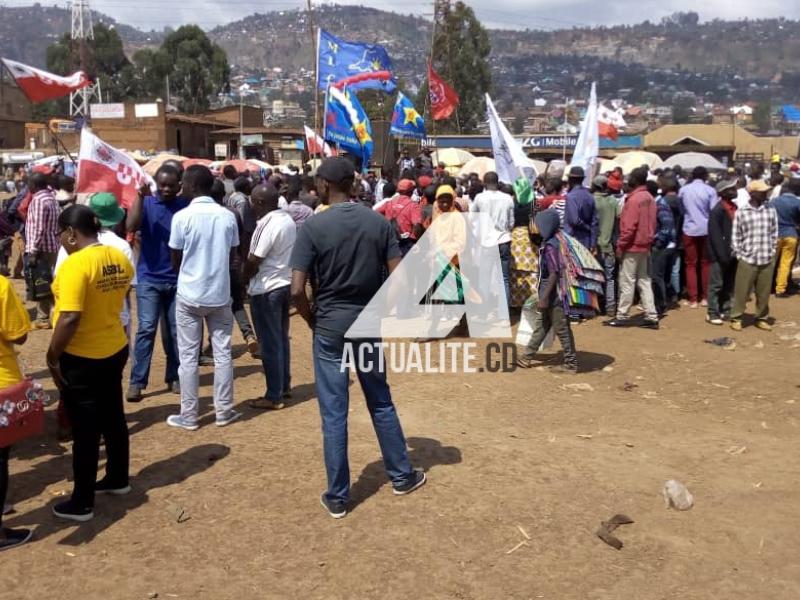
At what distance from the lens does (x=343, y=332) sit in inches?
174

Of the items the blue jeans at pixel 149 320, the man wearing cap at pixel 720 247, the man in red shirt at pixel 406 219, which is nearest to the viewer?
the blue jeans at pixel 149 320

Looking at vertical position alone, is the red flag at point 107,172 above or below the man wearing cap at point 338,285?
above

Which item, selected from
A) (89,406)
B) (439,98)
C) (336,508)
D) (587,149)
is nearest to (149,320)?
(89,406)

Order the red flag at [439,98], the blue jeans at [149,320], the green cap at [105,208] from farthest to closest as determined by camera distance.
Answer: the red flag at [439,98] < the blue jeans at [149,320] < the green cap at [105,208]

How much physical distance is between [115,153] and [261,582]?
4148 mm

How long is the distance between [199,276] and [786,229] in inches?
354

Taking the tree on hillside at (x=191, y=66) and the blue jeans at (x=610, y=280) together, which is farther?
the tree on hillside at (x=191, y=66)

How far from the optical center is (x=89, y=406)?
14.3 ft

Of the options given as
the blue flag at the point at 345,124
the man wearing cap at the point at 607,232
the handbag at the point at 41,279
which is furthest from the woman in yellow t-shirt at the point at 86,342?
the blue flag at the point at 345,124

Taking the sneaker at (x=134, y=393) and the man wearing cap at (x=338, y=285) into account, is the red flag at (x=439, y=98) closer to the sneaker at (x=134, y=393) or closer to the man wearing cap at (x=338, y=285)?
the sneaker at (x=134, y=393)

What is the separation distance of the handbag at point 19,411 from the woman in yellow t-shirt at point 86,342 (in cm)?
22

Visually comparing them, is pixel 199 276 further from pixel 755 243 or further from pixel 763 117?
pixel 763 117

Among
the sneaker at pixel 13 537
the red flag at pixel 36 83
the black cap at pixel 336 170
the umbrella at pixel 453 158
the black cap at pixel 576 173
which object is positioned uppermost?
the red flag at pixel 36 83

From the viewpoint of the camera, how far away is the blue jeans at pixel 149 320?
633 cm
